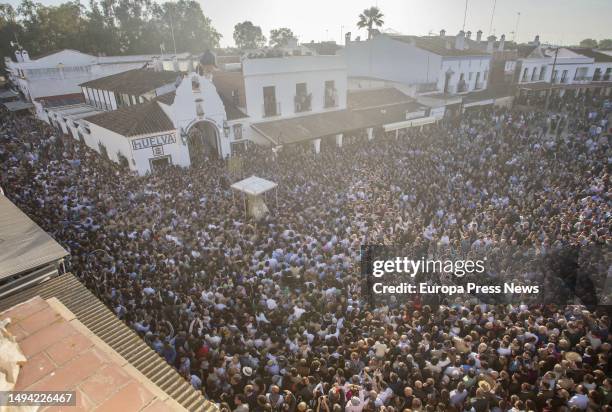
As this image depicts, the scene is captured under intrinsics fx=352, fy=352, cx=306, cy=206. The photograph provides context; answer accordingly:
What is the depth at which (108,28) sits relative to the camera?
4938 cm

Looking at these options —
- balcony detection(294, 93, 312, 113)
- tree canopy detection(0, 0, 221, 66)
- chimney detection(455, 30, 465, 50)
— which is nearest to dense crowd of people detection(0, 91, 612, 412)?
balcony detection(294, 93, 312, 113)

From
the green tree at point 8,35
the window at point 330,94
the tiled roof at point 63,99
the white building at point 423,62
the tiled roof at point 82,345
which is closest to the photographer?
the tiled roof at point 82,345

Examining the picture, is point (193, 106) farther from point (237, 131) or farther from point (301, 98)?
point (301, 98)

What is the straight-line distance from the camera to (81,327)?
16.5 ft

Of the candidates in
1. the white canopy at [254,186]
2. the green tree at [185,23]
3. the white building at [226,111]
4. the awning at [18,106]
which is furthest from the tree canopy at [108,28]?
A: the white canopy at [254,186]

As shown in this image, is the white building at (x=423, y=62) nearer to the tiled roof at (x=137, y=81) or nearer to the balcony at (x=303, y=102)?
the balcony at (x=303, y=102)

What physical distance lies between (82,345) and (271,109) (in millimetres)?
20189

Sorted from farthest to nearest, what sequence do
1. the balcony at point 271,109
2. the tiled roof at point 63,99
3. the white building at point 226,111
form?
the tiled roof at point 63,99 → the balcony at point 271,109 → the white building at point 226,111

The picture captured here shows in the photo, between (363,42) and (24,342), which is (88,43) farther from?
(24,342)

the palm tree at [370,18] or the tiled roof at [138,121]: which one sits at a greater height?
the palm tree at [370,18]

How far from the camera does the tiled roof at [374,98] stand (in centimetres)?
2713

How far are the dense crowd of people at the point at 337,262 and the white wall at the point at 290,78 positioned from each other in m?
4.12

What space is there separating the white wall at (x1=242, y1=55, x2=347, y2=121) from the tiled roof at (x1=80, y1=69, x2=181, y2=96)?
205 inches

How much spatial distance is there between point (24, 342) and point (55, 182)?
13.7 metres
